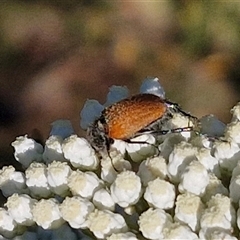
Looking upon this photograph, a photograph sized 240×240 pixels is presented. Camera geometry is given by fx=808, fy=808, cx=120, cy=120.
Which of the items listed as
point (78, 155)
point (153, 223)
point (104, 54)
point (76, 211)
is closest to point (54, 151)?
point (78, 155)

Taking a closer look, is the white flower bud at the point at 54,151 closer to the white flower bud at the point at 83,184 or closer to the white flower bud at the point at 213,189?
the white flower bud at the point at 83,184

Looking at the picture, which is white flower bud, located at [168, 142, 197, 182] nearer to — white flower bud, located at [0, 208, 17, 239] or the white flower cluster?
the white flower cluster

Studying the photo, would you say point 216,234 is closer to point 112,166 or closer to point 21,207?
point 112,166

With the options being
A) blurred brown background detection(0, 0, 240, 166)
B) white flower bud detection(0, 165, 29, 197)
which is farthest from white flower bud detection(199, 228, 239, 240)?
blurred brown background detection(0, 0, 240, 166)

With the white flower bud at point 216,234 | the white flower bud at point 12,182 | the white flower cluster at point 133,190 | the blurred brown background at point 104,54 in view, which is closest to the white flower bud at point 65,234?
the white flower cluster at point 133,190

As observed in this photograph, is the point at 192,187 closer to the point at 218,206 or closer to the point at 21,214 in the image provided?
the point at 218,206
